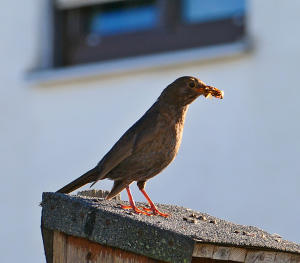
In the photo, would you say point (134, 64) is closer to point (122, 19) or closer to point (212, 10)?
point (122, 19)

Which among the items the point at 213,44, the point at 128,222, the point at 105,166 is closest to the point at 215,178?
the point at 213,44

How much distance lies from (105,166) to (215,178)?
411 centimetres

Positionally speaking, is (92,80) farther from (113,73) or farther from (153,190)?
(153,190)

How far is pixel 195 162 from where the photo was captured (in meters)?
9.70

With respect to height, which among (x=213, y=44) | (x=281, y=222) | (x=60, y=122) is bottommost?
(x=281, y=222)

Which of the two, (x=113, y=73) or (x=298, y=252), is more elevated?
(x=113, y=73)

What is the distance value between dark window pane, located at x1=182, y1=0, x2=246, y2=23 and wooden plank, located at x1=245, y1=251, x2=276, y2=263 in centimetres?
508

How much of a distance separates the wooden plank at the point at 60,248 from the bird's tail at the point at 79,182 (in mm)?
511

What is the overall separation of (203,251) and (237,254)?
173 millimetres

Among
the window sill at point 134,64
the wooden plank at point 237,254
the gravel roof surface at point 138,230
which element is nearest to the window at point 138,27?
the window sill at point 134,64

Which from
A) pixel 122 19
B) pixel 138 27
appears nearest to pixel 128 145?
pixel 138 27

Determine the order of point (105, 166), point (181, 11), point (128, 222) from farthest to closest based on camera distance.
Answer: point (181, 11)
point (105, 166)
point (128, 222)

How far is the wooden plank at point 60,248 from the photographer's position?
196 inches

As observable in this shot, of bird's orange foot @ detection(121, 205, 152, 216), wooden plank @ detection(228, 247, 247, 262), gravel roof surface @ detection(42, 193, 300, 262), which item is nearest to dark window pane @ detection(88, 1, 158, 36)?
bird's orange foot @ detection(121, 205, 152, 216)
